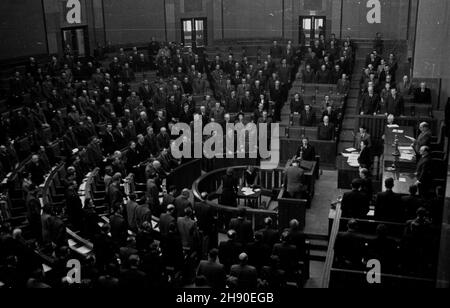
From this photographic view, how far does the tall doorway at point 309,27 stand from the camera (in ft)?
78.6

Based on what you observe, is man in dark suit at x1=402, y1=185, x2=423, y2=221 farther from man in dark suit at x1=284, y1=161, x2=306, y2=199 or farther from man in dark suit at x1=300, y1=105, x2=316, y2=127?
man in dark suit at x1=300, y1=105, x2=316, y2=127

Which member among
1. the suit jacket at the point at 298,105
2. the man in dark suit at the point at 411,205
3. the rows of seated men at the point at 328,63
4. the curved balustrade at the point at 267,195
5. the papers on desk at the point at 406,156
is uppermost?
the rows of seated men at the point at 328,63

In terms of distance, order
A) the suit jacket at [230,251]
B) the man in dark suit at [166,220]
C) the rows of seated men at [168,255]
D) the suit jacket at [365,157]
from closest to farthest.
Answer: the rows of seated men at [168,255]
the suit jacket at [230,251]
the man in dark suit at [166,220]
the suit jacket at [365,157]

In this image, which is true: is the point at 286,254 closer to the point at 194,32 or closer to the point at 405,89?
the point at 405,89

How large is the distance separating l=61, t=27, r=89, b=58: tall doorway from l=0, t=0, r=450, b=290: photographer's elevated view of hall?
0.29 feet

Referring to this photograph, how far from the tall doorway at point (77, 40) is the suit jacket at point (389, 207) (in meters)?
15.8

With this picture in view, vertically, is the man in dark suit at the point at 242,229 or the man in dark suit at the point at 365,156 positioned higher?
the man in dark suit at the point at 365,156

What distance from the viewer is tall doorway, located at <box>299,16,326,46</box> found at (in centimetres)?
2395

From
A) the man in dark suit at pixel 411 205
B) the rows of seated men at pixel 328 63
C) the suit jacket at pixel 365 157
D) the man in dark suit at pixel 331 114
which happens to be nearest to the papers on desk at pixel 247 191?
the suit jacket at pixel 365 157

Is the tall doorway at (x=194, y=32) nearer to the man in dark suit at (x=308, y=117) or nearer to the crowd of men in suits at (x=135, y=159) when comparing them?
the crowd of men in suits at (x=135, y=159)

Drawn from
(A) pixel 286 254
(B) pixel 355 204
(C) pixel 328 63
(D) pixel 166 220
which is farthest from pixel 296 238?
(C) pixel 328 63

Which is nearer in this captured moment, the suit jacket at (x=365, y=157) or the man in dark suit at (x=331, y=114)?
the suit jacket at (x=365, y=157)

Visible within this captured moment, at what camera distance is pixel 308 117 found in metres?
15.9
